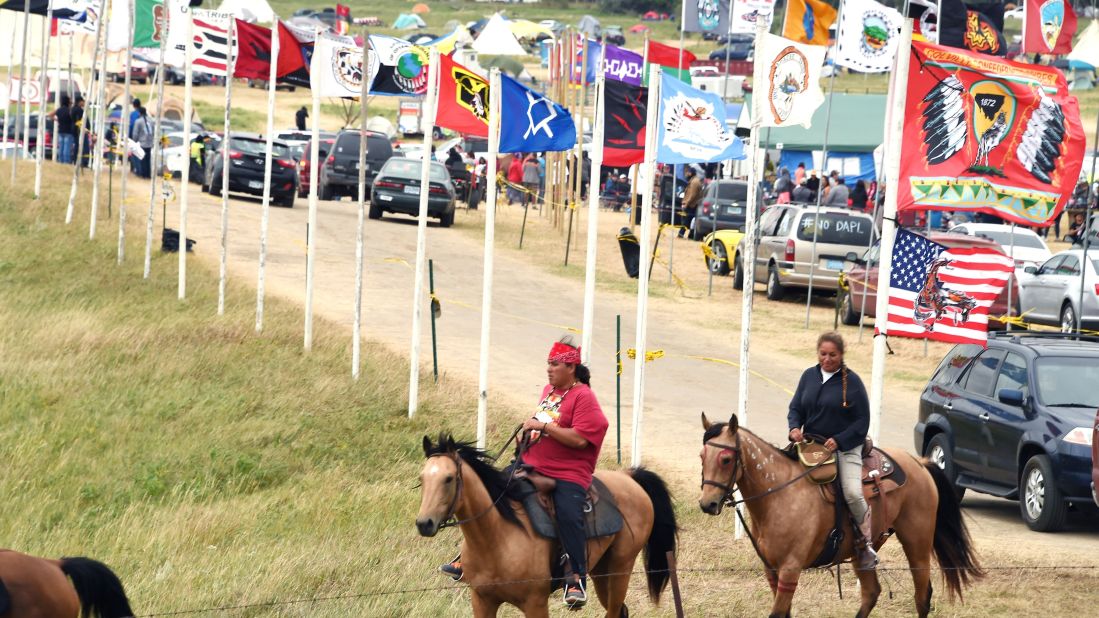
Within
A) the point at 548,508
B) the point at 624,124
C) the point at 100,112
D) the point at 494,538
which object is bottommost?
the point at 494,538

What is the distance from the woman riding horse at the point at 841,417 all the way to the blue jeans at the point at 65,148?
35874 millimetres

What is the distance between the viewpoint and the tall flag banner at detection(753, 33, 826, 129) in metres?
13.8

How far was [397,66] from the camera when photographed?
18781 mm

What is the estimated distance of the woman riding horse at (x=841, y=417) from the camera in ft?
34.4

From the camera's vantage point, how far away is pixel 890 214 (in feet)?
41.4

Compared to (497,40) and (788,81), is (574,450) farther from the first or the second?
(497,40)

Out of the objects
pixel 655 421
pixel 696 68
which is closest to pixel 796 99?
pixel 655 421

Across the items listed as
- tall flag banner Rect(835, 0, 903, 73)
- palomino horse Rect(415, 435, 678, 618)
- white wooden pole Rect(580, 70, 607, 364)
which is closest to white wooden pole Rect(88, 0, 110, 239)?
tall flag banner Rect(835, 0, 903, 73)

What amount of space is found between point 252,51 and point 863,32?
10.1m

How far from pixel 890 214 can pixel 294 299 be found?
14737mm

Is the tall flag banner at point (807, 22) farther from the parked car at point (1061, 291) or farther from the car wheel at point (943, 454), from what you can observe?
the parked car at point (1061, 291)

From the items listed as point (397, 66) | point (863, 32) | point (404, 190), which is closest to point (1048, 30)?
point (863, 32)

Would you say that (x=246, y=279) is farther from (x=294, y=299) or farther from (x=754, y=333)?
(x=754, y=333)

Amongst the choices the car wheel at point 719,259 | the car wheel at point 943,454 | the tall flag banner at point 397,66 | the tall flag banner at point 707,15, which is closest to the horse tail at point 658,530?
the car wheel at point 943,454
